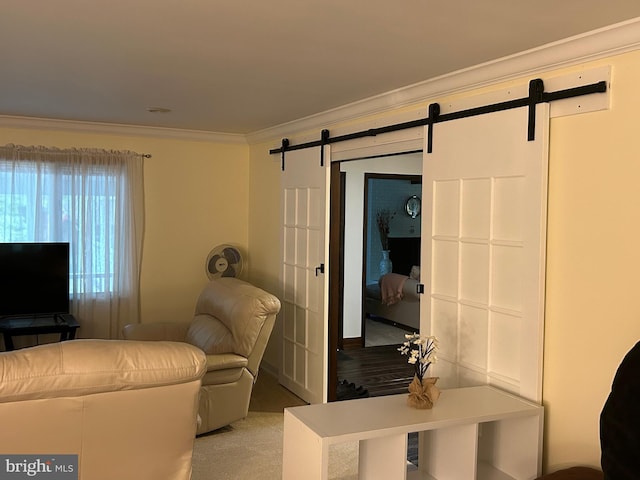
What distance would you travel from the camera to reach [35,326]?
474cm

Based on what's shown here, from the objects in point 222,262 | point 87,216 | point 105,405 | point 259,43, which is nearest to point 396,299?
point 222,262

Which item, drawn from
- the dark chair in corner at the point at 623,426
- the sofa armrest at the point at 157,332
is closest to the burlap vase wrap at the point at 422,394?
the dark chair in corner at the point at 623,426

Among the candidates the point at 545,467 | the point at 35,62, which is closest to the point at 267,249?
the point at 35,62

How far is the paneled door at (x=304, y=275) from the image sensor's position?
468 cm

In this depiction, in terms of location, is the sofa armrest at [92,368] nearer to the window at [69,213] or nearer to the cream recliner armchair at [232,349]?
the cream recliner armchair at [232,349]

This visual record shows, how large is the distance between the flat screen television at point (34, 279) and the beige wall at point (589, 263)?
407cm

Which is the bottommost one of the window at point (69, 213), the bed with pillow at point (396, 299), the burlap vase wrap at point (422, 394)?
the bed with pillow at point (396, 299)

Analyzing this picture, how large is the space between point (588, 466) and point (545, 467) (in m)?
0.25

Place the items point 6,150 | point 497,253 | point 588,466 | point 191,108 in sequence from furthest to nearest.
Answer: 1. point 6,150
2. point 191,108
3. point 497,253
4. point 588,466

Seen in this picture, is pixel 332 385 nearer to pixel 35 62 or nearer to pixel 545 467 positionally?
pixel 545 467

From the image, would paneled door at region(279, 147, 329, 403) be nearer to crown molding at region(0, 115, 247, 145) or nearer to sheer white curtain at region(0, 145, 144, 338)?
crown molding at region(0, 115, 247, 145)

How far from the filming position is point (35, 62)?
3.12 metres

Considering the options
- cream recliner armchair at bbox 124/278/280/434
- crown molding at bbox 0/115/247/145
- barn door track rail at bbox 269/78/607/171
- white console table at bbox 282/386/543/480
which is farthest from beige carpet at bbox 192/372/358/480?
crown molding at bbox 0/115/247/145

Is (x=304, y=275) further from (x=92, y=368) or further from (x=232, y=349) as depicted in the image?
(x=92, y=368)
